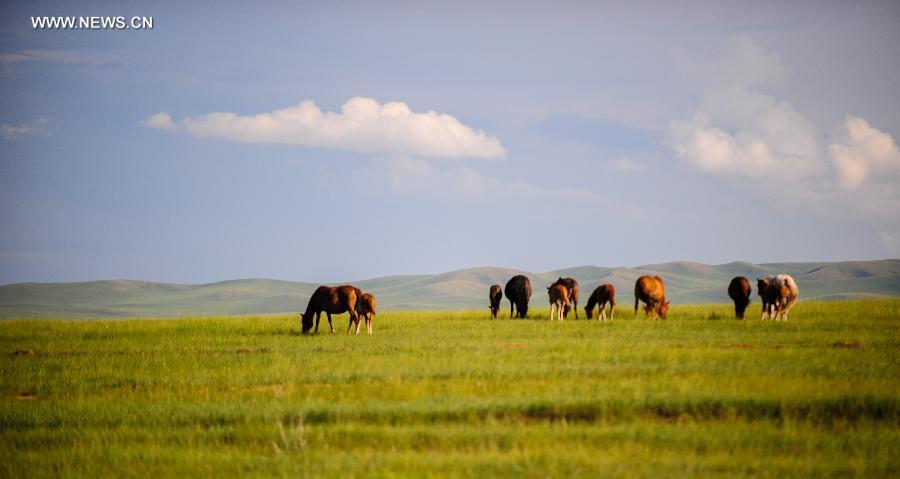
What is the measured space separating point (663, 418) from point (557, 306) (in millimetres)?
21167

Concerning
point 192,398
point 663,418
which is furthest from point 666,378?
point 192,398

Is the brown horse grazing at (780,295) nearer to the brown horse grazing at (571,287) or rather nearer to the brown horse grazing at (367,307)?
the brown horse grazing at (571,287)

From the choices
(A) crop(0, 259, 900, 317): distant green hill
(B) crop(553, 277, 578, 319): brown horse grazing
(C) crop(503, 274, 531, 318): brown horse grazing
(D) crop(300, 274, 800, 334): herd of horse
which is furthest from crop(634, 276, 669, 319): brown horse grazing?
(A) crop(0, 259, 900, 317): distant green hill

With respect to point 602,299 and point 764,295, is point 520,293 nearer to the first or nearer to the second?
point 602,299

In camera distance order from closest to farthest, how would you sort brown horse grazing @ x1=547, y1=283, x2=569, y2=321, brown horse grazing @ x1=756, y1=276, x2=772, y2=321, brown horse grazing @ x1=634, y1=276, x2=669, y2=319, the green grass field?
the green grass field → brown horse grazing @ x1=756, y1=276, x2=772, y2=321 → brown horse grazing @ x1=634, y1=276, x2=669, y2=319 → brown horse grazing @ x1=547, y1=283, x2=569, y2=321

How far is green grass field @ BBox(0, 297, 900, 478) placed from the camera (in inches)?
446

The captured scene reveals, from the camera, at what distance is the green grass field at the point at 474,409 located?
11328 mm

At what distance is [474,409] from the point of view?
1388 cm

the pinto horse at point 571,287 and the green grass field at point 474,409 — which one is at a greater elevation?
the pinto horse at point 571,287

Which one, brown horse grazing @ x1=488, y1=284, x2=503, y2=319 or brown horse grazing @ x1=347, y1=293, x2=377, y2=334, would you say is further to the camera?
brown horse grazing @ x1=488, y1=284, x2=503, y2=319

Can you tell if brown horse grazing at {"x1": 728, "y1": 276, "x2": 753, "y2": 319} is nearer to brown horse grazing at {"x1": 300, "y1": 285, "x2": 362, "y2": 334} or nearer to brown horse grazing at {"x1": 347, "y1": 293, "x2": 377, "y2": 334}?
brown horse grazing at {"x1": 347, "y1": 293, "x2": 377, "y2": 334}

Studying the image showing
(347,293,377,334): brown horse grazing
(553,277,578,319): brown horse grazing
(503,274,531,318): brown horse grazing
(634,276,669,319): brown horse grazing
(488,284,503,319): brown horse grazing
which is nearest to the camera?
(347,293,377,334): brown horse grazing

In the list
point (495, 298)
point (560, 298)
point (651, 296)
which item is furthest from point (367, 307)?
point (651, 296)

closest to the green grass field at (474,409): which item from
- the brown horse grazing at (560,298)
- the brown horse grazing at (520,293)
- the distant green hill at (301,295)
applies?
the brown horse grazing at (560,298)
